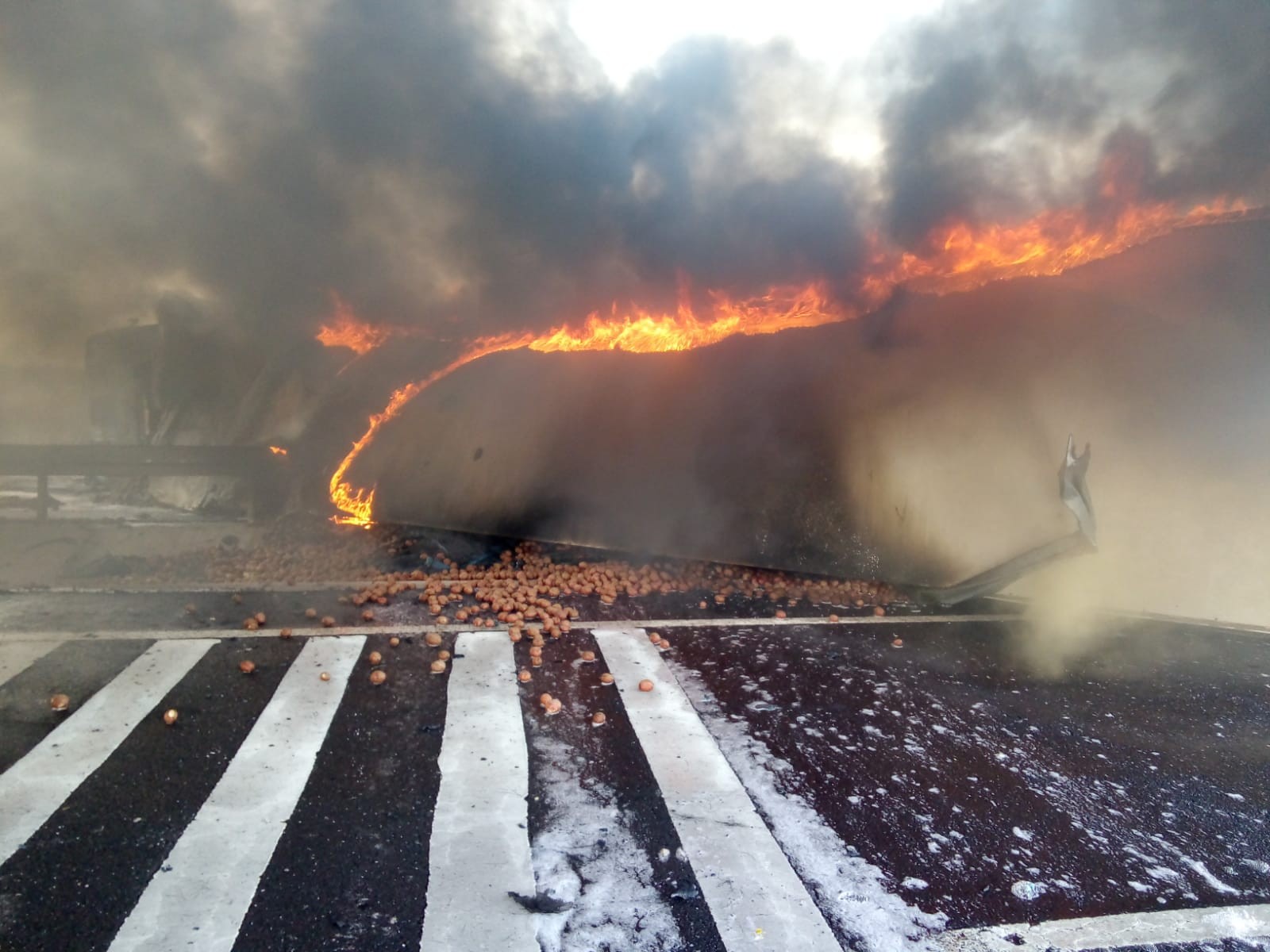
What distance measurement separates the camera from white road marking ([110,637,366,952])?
2.25m

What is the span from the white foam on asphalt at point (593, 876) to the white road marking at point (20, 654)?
3.20 m

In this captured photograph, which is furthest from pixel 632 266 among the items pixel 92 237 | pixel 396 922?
→ pixel 396 922

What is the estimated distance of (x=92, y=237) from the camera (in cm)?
921

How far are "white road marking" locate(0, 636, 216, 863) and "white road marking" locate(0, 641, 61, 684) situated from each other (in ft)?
1.84

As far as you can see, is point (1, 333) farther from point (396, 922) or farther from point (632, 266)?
point (396, 922)

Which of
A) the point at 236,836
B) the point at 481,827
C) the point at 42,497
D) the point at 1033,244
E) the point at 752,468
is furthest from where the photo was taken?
the point at 42,497

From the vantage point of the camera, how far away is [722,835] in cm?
282

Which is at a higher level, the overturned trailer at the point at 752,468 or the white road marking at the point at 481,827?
the overturned trailer at the point at 752,468

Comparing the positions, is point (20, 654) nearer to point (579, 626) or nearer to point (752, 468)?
point (579, 626)

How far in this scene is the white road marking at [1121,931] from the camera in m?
2.30

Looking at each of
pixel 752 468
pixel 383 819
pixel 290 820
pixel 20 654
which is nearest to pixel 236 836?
pixel 290 820

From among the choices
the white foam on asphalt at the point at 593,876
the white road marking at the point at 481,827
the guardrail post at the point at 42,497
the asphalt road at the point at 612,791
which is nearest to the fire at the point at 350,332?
the guardrail post at the point at 42,497

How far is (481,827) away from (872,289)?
6.58 metres

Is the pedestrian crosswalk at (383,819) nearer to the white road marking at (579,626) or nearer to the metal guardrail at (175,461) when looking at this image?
the white road marking at (579,626)
